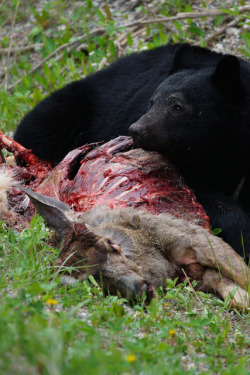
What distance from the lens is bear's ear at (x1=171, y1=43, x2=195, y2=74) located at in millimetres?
5191

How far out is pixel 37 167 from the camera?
510 centimetres

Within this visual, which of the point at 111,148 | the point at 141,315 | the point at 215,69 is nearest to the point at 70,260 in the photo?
the point at 141,315

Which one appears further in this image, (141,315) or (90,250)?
(90,250)

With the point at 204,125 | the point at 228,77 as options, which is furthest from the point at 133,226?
the point at 228,77

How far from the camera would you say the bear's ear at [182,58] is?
204 inches

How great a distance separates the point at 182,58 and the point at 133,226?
6.91 feet

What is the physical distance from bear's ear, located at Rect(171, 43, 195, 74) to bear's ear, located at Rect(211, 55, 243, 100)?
18.9 inches

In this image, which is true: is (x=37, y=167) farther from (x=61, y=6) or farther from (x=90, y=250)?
(x=61, y=6)

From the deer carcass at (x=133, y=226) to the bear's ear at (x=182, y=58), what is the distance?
111 cm

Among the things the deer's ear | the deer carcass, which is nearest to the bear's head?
the deer carcass

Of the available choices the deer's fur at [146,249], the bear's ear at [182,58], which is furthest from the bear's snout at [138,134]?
the bear's ear at [182,58]

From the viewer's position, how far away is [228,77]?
474 cm

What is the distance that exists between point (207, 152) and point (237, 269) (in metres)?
1.58

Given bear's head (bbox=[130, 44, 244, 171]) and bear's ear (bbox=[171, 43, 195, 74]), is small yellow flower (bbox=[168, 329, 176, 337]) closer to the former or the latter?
bear's head (bbox=[130, 44, 244, 171])
